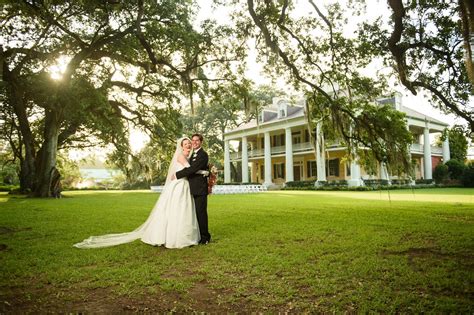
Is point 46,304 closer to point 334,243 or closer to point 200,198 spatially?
point 200,198

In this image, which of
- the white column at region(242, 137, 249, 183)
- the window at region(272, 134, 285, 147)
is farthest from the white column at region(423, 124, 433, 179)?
the white column at region(242, 137, 249, 183)

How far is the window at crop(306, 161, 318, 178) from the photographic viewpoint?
115 ft

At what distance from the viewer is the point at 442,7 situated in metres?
8.84

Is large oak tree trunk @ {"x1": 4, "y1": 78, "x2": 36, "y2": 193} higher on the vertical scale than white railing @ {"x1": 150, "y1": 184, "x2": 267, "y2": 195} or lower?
higher

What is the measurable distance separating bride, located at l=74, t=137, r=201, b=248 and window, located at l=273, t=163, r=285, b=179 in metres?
32.8

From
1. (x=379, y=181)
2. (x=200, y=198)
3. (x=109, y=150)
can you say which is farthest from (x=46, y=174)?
(x=379, y=181)

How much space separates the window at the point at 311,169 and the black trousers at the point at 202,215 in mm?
29953

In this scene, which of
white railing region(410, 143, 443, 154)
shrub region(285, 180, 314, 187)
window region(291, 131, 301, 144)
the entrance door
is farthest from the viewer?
the entrance door

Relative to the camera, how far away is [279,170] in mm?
39000

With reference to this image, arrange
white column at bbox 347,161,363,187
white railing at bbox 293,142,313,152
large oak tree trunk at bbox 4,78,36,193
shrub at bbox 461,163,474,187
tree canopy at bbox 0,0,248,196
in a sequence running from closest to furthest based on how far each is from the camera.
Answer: tree canopy at bbox 0,0,248,196 → large oak tree trunk at bbox 4,78,36,193 → white column at bbox 347,161,363,187 → shrub at bbox 461,163,474,187 → white railing at bbox 293,142,313,152

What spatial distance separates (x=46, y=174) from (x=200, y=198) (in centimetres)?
1665

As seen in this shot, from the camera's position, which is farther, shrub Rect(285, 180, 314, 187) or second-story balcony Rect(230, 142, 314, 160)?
second-story balcony Rect(230, 142, 314, 160)

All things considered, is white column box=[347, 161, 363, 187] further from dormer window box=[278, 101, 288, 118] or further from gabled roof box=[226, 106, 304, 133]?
dormer window box=[278, 101, 288, 118]

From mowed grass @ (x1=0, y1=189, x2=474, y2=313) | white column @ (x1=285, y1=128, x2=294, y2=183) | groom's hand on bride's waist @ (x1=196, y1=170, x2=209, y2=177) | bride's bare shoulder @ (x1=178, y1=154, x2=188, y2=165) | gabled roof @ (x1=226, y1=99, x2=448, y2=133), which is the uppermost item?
gabled roof @ (x1=226, y1=99, x2=448, y2=133)
